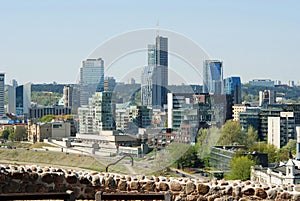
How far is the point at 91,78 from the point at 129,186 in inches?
1329

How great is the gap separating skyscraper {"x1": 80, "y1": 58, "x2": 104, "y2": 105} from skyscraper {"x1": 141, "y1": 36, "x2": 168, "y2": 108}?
2322mm

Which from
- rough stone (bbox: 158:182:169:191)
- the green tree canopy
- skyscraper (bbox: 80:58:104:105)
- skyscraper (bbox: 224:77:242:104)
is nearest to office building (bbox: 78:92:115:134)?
skyscraper (bbox: 80:58:104:105)

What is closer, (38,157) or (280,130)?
(38,157)

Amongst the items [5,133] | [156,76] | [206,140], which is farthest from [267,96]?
[156,76]

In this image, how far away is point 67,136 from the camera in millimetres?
42062

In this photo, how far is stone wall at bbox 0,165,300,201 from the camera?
4730 mm

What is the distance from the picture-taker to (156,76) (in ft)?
109

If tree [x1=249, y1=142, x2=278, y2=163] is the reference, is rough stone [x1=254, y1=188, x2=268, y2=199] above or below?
above

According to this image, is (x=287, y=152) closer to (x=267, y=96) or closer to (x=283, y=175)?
(x=283, y=175)

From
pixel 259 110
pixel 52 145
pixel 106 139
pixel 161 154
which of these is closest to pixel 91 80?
pixel 52 145

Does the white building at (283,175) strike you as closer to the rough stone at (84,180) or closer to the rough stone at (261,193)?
the rough stone at (261,193)

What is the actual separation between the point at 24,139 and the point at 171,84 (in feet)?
53.3

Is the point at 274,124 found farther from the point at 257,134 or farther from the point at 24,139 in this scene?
the point at 24,139

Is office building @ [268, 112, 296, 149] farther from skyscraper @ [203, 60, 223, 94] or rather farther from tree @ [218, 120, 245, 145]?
skyscraper @ [203, 60, 223, 94]
